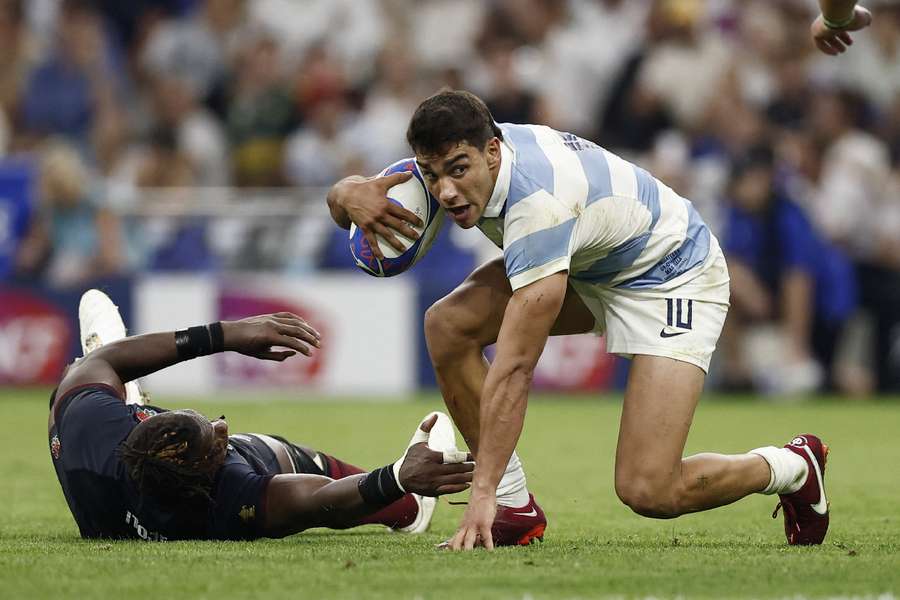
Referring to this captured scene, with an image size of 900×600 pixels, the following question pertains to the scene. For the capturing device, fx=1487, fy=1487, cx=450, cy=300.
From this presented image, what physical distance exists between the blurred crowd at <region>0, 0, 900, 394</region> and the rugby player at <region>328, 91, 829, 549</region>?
837 centimetres

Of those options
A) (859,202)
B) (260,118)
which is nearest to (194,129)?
(260,118)

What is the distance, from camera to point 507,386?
5582 mm

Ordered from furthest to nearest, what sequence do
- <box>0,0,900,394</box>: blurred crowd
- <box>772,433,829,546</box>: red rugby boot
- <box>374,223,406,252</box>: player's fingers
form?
<box>0,0,900,394</box>: blurred crowd → <box>772,433,829,546</box>: red rugby boot → <box>374,223,406,252</box>: player's fingers

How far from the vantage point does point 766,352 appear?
15.1 metres

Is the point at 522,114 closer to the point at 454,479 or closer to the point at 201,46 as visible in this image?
the point at 201,46

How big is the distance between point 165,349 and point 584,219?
1.89 metres

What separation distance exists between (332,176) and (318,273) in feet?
6.16

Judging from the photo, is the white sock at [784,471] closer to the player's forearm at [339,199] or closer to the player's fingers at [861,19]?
the player's fingers at [861,19]

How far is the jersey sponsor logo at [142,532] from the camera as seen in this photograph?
6018 millimetres

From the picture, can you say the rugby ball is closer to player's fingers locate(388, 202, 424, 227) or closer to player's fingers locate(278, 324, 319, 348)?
player's fingers locate(388, 202, 424, 227)

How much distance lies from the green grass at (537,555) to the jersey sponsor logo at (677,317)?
88 centimetres

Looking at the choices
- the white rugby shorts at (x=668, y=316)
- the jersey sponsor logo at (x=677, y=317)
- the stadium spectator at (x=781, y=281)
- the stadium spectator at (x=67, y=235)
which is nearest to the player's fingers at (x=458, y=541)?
the white rugby shorts at (x=668, y=316)

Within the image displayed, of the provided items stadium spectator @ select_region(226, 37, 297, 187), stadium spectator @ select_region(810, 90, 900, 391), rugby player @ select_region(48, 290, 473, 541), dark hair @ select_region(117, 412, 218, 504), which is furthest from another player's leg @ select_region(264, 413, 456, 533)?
stadium spectator @ select_region(226, 37, 297, 187)

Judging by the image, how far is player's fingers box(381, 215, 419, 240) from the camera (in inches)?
238
